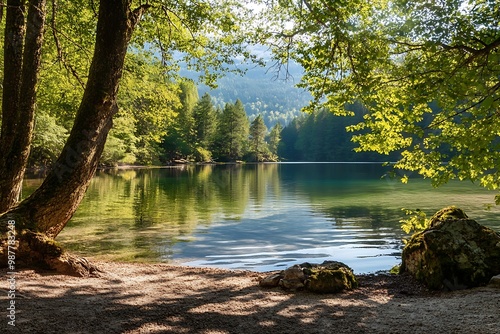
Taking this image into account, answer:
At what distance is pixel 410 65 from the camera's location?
712 cm

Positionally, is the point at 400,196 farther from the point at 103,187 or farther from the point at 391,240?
the point at 103,187

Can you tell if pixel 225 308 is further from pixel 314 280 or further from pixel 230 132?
pixel 230 132

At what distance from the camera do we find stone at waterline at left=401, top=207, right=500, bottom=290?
705 centimetres

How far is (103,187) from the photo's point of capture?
33.9 m

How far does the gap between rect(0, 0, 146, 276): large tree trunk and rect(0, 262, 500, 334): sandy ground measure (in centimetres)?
108

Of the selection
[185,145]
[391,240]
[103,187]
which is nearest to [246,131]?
[185,145]

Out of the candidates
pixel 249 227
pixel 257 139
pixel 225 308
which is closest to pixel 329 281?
pixel 225 308

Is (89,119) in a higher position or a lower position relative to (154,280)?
higher

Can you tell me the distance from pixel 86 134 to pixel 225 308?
13.4ft

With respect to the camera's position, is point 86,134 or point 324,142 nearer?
point 86,134

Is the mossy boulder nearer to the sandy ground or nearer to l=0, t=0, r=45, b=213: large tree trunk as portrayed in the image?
the sandy ground

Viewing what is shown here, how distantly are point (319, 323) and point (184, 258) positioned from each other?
8.18m

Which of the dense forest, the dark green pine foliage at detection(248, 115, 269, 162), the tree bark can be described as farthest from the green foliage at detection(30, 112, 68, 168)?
the dark green pine foliage at detection(248, 115, 269, 162)

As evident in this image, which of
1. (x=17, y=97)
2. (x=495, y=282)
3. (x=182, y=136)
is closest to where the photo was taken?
(x=495, y=282)
